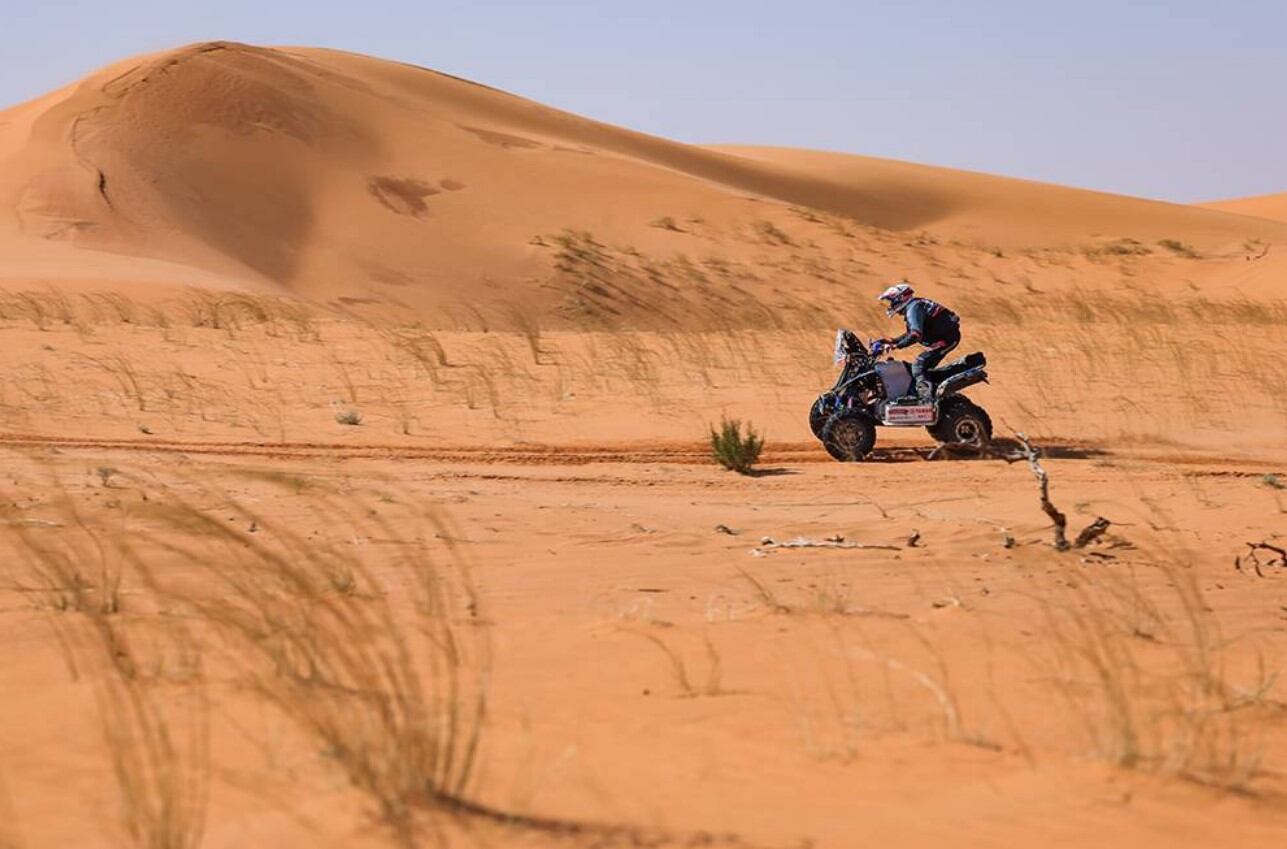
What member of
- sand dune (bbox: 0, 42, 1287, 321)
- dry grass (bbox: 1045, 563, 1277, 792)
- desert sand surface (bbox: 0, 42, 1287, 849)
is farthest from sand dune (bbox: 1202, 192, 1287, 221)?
dry grass (bbox: 1045, 563, 1277, 792)

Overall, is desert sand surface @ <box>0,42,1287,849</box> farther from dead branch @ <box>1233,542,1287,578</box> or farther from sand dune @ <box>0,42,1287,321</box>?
sand dune @ <box>0,42,1287,321</box>

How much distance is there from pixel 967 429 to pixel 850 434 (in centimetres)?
94

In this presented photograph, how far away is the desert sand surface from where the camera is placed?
4.55m

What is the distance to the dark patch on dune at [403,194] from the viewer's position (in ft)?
132

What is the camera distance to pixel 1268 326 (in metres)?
22.8

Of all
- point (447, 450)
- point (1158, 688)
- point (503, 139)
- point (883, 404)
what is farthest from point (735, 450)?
point (503, 139)

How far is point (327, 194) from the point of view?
40.1 m

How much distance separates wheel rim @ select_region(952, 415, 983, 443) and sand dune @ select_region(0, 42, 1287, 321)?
16582 millimetres

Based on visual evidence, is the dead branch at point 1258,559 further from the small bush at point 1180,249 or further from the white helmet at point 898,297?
the small bush at point 1180,249

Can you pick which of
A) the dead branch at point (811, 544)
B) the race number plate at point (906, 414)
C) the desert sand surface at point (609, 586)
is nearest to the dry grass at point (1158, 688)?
the desert sand surface at point (609, 586)

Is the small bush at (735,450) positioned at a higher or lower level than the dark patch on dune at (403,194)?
lower

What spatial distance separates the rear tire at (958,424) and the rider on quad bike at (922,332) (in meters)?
0.24

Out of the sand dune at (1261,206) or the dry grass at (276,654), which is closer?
the dry grass at (276,654)

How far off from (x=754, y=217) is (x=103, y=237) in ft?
53.9
